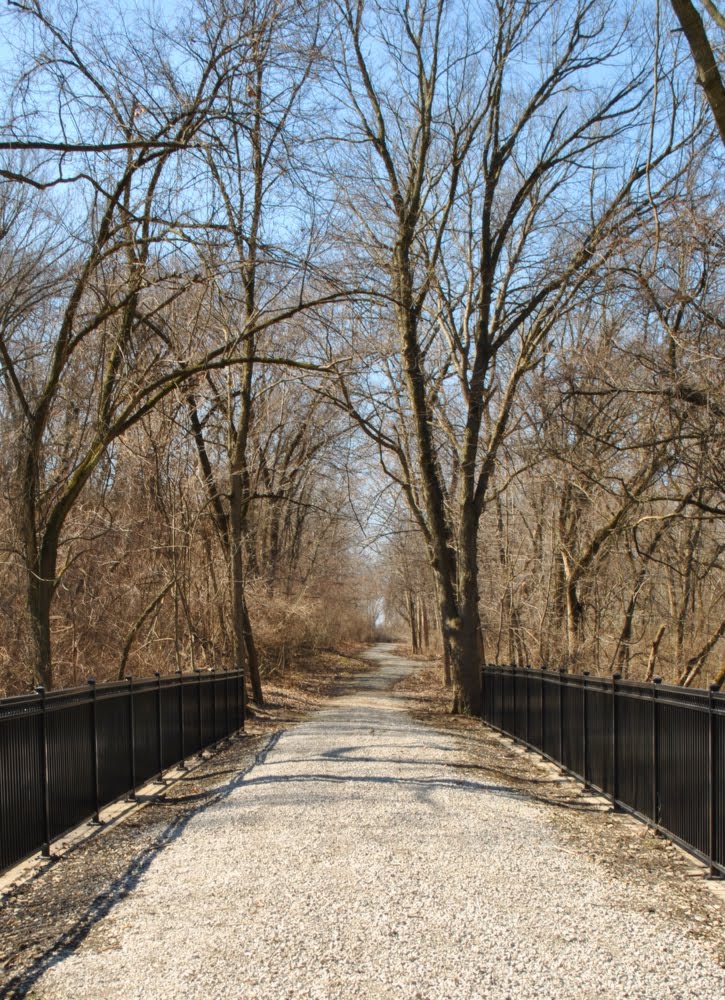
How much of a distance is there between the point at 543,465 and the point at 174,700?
13.5 m

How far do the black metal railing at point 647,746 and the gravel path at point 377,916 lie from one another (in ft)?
2.73

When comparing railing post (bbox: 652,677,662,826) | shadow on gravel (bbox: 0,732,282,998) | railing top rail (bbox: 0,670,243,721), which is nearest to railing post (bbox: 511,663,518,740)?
railing top rail (bbox: 0,670,243,721)

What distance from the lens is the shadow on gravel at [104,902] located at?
475 cm

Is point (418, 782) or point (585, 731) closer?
point (418, 782)

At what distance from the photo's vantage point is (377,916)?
564 cm

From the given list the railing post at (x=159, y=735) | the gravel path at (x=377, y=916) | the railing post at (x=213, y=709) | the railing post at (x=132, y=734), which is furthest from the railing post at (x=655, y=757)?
the railing post at (x=213, y=709)

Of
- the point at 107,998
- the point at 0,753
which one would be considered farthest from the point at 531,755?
the point at 107,998

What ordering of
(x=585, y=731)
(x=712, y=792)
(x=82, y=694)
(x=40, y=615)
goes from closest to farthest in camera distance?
(x=712, y=792), (x=82, y=694), (x=585, y=731), (x=40, y=615)

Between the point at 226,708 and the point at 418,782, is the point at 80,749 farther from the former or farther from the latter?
the point at 226,708

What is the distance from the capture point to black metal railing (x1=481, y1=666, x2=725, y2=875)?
6844mm

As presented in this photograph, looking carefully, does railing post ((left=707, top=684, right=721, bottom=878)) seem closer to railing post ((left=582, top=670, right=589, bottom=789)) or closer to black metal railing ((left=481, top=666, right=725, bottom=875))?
black metal railing ((left=481, top=666, right=725, bottom=875))

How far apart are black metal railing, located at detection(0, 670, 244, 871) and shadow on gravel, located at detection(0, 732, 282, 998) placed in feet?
2.31

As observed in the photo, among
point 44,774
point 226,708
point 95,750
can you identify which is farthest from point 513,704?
point 44,774

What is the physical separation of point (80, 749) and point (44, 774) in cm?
104
